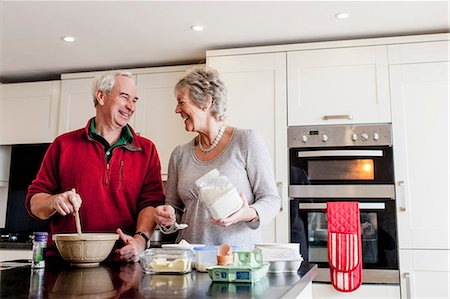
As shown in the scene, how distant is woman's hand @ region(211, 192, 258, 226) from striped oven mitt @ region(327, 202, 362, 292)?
1262 millimetres

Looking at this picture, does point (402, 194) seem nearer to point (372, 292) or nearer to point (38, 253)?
point (372, 292)

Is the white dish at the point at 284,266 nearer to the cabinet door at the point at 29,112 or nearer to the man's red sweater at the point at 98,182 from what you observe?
the man's red sweater at the point at 98,182

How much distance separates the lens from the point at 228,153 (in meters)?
1.47

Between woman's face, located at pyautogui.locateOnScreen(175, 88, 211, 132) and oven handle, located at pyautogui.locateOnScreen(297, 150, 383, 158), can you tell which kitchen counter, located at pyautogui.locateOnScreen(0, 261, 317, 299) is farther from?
oven handle, located at pyautogui.locateOnScreen(297, 150, 383, 158)

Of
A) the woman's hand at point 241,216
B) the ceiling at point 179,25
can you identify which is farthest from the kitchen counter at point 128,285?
the ceiling at point 179,25

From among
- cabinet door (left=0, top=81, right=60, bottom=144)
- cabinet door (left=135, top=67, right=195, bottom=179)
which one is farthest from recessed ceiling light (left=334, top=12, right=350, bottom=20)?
cabinet door (left=0, top=81, right=60, bottom=144)

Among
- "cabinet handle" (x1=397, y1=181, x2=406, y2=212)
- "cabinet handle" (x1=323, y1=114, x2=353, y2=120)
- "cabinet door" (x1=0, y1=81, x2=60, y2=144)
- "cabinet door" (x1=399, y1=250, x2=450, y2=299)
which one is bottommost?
"cabinet door" (x1=399, y1=250, x2=450, y2=299)

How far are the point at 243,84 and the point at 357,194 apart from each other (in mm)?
961

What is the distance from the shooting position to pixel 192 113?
1520mm

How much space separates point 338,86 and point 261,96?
468 mm

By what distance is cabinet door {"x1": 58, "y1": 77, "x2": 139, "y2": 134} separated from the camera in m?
3.21

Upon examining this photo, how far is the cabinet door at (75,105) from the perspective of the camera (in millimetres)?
3211

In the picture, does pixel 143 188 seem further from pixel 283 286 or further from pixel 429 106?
pixel 429 106

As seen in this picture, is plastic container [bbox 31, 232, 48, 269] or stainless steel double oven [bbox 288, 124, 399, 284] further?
stainless steel double oven [bbox 288, 124, 399, 284]
